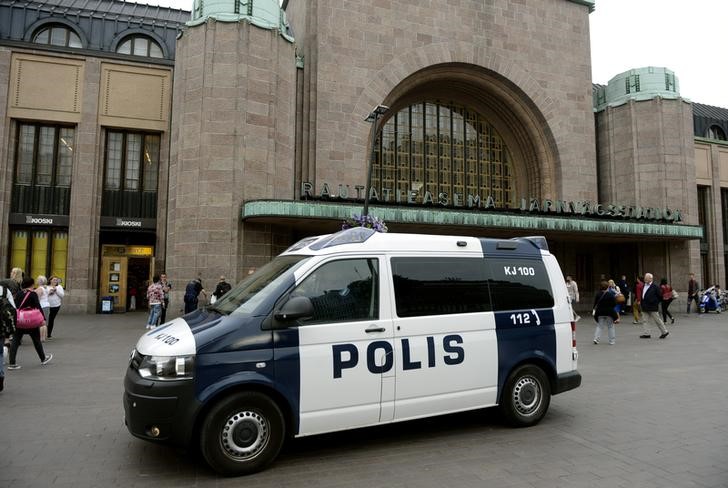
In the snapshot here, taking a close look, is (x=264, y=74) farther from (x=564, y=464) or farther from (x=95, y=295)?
(x=564, y=464)

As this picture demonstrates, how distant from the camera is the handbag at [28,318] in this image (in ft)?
29.2

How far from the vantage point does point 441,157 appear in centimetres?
2527

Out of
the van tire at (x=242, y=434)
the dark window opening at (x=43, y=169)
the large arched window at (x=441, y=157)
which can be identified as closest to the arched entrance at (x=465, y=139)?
the large arched window at (x=441, y=157)

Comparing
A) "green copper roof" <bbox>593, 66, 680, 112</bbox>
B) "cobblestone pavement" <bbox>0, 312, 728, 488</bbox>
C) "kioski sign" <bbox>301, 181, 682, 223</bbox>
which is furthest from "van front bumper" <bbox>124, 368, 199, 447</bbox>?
"green copper roof" <bbox>593, 66, 680, 112</bbox>

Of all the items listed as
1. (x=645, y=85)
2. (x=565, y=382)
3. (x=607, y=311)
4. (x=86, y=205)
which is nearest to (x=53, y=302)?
(x=86, y=205)

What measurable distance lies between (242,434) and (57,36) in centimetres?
2555

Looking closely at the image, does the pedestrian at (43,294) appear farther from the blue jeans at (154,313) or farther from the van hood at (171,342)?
the van hood at (171,342)

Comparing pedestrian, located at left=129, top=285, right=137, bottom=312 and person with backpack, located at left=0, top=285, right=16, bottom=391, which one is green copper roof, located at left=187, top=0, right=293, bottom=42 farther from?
person with backpack, located at left=0, top=285, right=16, bottom=391

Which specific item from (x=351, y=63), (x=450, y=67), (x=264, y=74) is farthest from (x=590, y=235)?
(x=264, y=74)

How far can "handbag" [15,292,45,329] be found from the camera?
8.89 metres

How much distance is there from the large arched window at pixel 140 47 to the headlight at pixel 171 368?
2323 centimetres

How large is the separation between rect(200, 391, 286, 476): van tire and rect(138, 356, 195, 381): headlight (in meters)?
0.41

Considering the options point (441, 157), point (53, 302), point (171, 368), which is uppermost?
point (441, 157)

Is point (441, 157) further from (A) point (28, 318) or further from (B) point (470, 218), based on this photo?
(A) point (28, 318)
